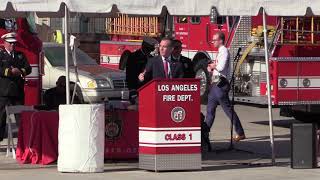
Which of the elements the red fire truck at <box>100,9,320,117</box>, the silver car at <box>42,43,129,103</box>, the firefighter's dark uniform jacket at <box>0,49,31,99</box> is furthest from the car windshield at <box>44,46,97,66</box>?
the firefighter's dark uniform jacket at <box>0,49,31,99</box>

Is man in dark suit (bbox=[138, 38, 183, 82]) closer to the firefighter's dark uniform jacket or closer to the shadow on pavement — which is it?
the firefighter's dark uniform jacket

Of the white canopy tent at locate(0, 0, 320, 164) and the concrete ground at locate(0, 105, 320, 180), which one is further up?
the white canopy tent at locate(0, 0, 320, 164)

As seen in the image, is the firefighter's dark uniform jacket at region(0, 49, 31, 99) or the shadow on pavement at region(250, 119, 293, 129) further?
the shadow on pavement at region(250, 119, 293, 129)

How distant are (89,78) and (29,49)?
3.75 m

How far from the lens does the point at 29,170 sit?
37.3 ft

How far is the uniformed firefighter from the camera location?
12.7m

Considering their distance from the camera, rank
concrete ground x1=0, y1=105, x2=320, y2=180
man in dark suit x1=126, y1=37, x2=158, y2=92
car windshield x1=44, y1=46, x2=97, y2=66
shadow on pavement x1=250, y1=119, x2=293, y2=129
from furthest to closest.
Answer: car windshield x1=44, y1=46, x2=97, y2=66 < shadow on pavement x1=250, y1=119, x2=293, y2=129 < man in dark suit x1=126, y1=37, x2=158, y2=92 < concrete ground x1=0, y1=105, x2=320, y2=180

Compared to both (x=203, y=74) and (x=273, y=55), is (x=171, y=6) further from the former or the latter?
(x=203, y=74)

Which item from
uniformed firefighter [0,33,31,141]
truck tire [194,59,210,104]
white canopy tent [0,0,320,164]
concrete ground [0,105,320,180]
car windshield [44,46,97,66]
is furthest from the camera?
truck tire [194,59,210,104]

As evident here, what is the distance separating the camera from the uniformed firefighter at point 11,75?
1270 centimetres

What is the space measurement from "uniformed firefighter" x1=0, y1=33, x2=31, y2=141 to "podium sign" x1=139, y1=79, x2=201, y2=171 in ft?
8.20

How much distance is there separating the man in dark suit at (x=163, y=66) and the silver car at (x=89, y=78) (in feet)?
21.6

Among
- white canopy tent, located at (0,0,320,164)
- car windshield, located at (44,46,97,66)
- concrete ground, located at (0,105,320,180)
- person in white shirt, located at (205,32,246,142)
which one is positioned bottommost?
concrete ground, located at (0,105,320,180)

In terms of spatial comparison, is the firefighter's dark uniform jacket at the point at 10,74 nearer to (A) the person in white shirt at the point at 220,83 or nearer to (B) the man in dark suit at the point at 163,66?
(B) the man in dark suit at the point at 163,66
